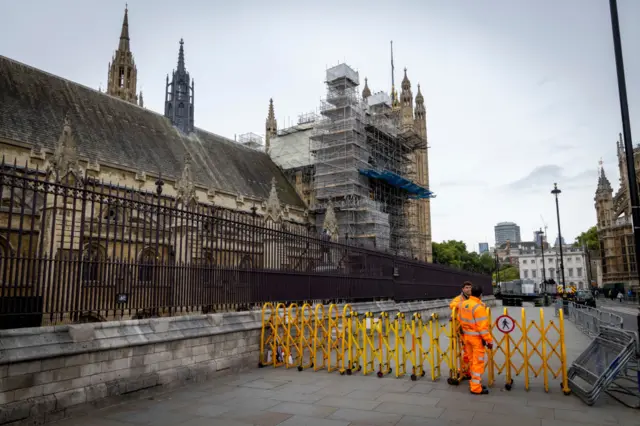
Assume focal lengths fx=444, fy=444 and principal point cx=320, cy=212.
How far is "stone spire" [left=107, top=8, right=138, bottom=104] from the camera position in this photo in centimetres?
4394

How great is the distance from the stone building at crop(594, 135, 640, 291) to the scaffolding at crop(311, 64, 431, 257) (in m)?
29.7

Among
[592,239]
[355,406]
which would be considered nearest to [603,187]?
[592,239]

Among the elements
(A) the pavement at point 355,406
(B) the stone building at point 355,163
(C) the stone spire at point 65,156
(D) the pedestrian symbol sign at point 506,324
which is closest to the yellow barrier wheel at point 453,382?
(A) the pavement at point 355,406

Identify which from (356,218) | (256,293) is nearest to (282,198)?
(356,218)

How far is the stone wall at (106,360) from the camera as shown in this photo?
544cm

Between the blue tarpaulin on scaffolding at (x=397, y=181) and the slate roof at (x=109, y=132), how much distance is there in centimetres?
970

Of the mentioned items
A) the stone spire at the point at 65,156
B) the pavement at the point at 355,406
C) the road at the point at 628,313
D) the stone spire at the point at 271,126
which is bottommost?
the road at the point at 628,313

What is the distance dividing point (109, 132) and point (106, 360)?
2414cm

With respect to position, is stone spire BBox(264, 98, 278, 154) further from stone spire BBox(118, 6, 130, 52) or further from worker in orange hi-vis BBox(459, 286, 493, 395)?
worker in orange hi-vis BBox(459, 286, 493, 395)

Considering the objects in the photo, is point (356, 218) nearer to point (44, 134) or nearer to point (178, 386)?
point (44, 134)

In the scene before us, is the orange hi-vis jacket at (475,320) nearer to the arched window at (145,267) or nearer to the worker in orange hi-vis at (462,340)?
the worker in orange hi-vis at (462,340)

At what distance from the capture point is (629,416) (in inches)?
227

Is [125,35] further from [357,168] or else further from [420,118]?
[420,118]

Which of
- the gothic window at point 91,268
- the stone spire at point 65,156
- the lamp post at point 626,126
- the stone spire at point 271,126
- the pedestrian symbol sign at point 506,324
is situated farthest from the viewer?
the stone spire at point 271,126
